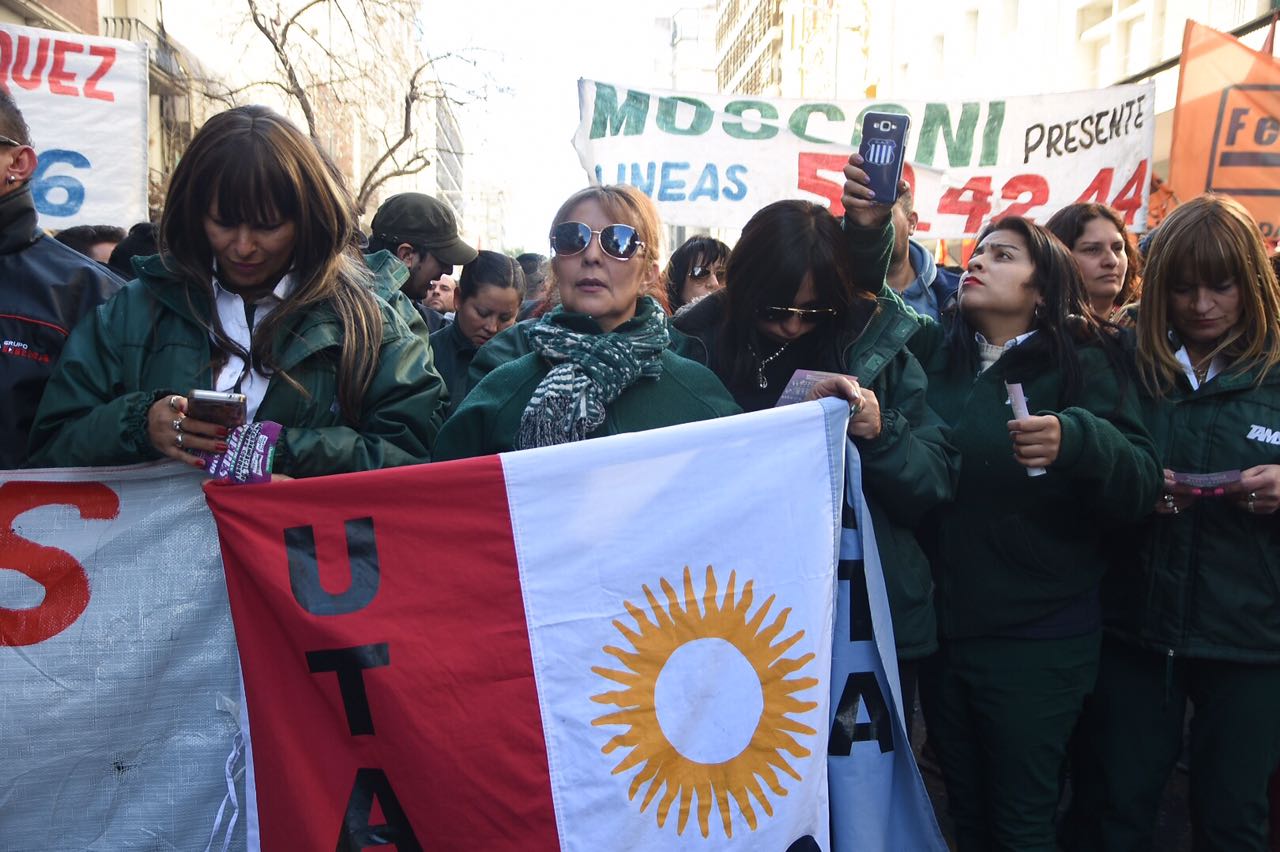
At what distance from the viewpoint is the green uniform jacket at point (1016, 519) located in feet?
8.93

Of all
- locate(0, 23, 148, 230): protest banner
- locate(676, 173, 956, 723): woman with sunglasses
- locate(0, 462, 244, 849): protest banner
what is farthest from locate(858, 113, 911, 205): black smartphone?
locate(0, 23, 148, 230): protest banner

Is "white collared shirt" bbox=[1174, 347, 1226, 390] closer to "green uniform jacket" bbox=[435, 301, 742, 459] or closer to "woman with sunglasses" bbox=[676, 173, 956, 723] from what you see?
"woman with sunglasses" bbox=[676, 173, 956, 723]

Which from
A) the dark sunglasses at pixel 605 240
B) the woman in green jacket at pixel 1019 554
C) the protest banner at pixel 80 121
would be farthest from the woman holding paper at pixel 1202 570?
the protest banner at pixel 80 121

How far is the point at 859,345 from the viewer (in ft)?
8.52

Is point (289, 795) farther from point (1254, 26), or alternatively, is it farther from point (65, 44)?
point (1254, 26)

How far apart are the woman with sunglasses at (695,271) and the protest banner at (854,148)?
3.58 ft

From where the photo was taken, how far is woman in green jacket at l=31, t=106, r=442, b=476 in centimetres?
221

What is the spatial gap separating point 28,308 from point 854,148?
5127 mm

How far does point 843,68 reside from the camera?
38.6m

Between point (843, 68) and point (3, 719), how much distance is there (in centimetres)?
3986

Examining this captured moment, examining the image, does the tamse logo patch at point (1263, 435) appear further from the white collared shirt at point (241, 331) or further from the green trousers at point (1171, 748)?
the white collared shirt at point (241, 331)

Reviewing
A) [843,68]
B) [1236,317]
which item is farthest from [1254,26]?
[843,68]

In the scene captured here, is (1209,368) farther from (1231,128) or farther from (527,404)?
(1231,128)

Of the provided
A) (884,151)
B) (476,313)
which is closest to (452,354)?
(476,313)
